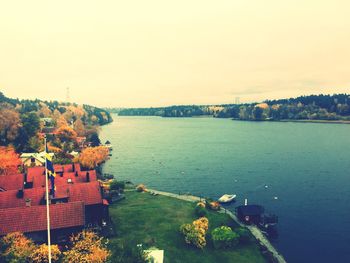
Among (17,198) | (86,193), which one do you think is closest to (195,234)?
(86,193)

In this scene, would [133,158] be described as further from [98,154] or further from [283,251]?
[283,251]

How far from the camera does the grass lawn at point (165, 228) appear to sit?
41947 mm

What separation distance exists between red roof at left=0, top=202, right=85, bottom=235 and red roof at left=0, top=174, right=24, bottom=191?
17496 mm

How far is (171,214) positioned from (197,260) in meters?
15.9

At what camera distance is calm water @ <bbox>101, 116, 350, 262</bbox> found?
54469mm

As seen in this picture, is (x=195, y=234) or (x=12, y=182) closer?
(x=195, y=234)

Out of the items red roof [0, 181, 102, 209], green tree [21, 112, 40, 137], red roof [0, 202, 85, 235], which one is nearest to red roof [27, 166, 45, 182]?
red roof [0, 181, 102, 209]

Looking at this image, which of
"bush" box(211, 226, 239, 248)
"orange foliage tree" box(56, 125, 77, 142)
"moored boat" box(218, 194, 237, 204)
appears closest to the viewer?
"bush" box(211, 226, 239, 248)

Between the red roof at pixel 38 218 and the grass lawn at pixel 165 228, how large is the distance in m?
6.45

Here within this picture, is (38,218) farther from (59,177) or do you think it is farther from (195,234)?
(195,234)

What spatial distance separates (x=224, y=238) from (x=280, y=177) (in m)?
52.9

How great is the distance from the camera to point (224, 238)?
4466 centimetres

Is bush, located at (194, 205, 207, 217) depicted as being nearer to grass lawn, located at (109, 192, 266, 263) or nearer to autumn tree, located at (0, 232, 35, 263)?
grass lawn, located at (109, 192, 266, 263)

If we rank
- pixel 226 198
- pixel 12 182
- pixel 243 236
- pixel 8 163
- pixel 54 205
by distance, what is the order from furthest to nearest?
pixel 8 163 → pixel 226 198 → pixel 12 182 → pixel 243 236 → pixel 54 205
